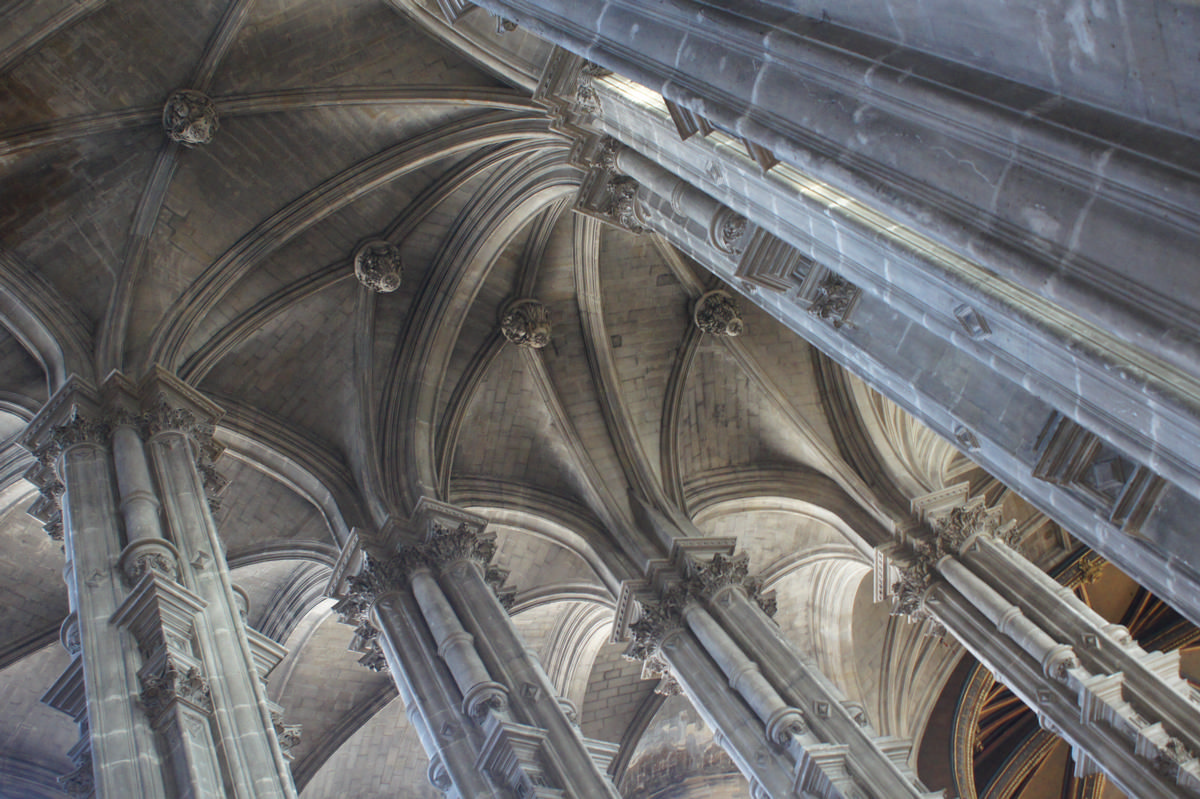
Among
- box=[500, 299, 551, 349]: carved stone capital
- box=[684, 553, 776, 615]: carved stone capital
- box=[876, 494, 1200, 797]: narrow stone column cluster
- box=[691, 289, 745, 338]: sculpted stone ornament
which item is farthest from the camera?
box=[691, 289, 745, 338]: sculpted stone ornament

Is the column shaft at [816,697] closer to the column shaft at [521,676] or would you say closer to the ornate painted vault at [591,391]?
the ornate painted vault at [591,391]

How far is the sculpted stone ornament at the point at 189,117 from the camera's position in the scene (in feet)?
40.5

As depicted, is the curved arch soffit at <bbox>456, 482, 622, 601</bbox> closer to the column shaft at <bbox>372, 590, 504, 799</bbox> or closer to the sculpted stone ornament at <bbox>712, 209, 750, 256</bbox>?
the column shaft at <bbox>372, 590, 504, 799</bbox>

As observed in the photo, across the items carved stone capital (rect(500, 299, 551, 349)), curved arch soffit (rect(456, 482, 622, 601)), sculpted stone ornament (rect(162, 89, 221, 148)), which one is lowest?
→ curved arch soffit (rect(456, 482, 622, 601))

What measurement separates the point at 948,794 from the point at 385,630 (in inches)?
465

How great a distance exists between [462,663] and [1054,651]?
5981 mm

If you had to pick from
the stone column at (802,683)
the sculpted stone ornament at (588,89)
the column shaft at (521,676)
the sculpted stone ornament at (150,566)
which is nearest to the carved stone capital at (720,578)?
the stone column at (802,683)

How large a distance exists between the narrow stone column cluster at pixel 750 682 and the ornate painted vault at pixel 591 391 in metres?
0.05

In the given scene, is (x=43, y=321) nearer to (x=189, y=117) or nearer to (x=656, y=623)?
(x=189, y=117)

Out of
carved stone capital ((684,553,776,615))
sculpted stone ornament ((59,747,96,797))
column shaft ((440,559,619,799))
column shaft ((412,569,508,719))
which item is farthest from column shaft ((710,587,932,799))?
sculpted stone ornament ((59,747,96,797))

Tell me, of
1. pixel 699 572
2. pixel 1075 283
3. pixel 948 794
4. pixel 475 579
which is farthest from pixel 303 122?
pixel 948 794

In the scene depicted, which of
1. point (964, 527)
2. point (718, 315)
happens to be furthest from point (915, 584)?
point (718, 315)

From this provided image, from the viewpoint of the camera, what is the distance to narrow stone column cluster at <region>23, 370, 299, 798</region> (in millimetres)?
6742

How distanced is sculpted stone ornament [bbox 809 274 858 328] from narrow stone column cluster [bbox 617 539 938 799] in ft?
15.8
